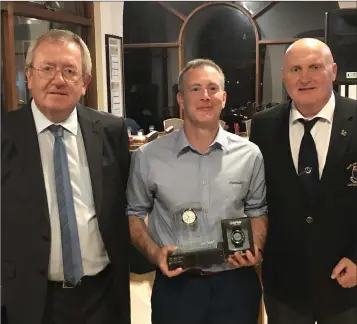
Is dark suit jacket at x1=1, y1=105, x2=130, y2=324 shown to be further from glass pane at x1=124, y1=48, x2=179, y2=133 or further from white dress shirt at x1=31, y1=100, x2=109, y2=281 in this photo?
glass pane at x1=124, y1=48, x2=179, y2=133

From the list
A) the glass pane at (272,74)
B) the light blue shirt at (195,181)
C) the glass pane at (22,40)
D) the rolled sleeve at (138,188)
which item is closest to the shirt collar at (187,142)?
the light blue shirt at (195,181)

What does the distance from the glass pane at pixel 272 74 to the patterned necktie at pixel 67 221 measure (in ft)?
18.8

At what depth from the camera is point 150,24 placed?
296 inches

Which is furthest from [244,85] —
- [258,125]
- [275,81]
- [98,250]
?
[98,250]

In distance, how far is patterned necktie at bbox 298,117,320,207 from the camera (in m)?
1.88

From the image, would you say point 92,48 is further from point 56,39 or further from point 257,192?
point 257,192

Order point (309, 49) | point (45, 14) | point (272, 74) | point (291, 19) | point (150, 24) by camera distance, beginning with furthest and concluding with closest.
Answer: point (150, 24)
point (272, 74)
point (291, 19)
point (45, 14)
point (309, 49)

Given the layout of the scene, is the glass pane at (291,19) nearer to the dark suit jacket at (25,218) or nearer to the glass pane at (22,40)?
the glass pane at (22,40)

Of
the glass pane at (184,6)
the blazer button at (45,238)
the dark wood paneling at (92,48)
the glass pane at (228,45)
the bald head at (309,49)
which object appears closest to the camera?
the blazer button at (45,238)

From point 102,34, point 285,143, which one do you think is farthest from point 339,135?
point 102,34

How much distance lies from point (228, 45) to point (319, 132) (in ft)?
18.4

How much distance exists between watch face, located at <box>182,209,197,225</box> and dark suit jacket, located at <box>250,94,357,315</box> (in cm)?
36

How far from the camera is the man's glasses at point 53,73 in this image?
171 centimetres

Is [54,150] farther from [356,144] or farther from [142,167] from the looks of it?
[356,144]
